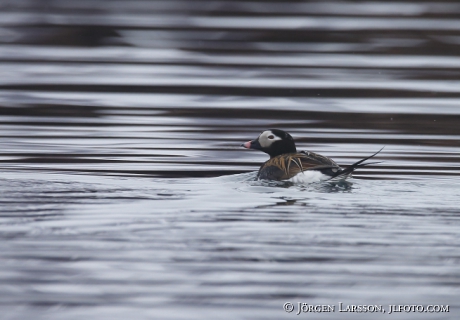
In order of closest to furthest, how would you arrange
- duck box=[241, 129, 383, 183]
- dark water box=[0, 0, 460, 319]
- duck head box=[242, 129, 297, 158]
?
dark water box=[0, 0, 460, 319] → duck box=[241, 129, 383, 183] → duck head box=[242, 129, 297, 158]

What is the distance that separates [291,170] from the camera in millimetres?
8133

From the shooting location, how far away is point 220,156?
9.66 m

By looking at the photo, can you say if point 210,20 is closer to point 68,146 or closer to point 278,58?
point 278,58

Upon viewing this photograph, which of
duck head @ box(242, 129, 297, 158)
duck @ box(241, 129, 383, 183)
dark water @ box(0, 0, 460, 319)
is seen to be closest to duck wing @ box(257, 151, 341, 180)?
duck @ box(241, 129, 383, 183)

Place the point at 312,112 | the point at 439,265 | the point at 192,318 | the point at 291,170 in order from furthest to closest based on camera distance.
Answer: the point at 312,112 → the point at 291,170 → the point at 439,265 → the point at 192,318

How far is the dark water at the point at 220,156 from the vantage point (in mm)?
4781

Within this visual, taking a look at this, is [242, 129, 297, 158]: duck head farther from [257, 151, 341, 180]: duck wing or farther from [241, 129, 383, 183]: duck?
[257, 151, 341, 180]: duck wing

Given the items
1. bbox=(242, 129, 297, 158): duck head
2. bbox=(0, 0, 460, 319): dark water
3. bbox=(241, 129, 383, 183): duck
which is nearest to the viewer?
bbox=(0, 0, 460, 319): dark water

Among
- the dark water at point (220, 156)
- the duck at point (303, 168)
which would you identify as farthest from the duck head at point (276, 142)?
the dark water at point (220, 156)

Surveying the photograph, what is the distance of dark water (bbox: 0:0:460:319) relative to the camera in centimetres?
478

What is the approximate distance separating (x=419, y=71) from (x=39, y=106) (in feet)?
15.9

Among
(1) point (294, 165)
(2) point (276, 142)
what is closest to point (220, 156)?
(2) point (276, 142)

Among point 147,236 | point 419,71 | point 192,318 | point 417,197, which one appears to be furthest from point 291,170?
point 419,71

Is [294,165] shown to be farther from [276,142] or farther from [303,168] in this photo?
[276,142]
